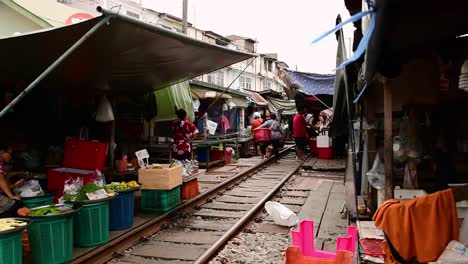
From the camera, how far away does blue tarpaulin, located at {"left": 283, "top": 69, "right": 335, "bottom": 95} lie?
39.3 ft

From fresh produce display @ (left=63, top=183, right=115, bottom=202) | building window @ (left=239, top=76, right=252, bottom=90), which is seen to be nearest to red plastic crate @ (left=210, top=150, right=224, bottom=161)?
fresh produce display @ (left=63, top=183, right=115, bottom=202)

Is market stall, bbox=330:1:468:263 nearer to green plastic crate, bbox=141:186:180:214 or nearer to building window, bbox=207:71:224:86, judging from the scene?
green plastic crate, bbox=141:186:180:214

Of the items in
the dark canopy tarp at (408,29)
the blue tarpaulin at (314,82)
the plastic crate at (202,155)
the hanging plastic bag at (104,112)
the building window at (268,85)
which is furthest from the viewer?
the building window at (268,85)

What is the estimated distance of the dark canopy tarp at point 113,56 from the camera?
4.70m

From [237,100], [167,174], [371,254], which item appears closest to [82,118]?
[167,174]

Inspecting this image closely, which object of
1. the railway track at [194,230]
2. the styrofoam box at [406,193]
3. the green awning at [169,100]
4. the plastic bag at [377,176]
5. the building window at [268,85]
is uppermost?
the building window at [268,85]

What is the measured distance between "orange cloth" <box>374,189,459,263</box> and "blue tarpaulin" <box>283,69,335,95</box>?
9.12 meters

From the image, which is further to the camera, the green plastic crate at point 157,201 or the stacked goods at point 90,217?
the green plastic crate at point 157,201

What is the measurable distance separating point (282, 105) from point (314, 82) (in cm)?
1139

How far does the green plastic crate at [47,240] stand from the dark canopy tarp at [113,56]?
2.25 meters

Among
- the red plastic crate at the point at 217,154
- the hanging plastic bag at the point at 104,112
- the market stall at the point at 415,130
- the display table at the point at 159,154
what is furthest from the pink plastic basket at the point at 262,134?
the market stall at the point at 415,130

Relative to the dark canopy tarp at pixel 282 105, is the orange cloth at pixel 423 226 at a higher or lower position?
lower

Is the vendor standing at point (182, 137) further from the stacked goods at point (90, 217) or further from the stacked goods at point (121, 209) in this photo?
the stacked goods at point (90, 217)

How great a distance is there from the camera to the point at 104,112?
8.56 meters
